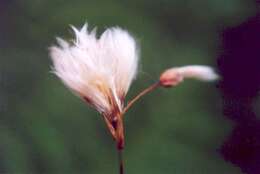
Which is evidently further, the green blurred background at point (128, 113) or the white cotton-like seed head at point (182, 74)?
the green blurred background at point (128, 113)

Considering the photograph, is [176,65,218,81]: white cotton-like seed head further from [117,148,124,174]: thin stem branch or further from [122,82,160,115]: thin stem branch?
[117,148,124,174]: thin stem branch

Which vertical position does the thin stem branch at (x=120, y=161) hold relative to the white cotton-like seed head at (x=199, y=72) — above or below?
below

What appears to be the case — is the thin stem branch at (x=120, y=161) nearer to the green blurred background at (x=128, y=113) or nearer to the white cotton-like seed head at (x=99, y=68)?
the green blurred background at (x=128, y=113)

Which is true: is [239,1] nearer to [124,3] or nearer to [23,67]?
[124,3]

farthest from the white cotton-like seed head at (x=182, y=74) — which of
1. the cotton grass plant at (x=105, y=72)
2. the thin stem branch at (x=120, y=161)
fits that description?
the thin stem branch at (x=120, y=161)

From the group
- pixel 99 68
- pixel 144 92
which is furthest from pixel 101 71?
pixel 144 92

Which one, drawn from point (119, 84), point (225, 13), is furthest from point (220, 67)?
point (119, 84)

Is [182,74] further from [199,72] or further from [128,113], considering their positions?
[128,113]
